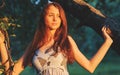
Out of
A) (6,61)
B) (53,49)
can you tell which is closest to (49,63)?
(53,49)

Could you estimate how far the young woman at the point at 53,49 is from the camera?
5.02 metres

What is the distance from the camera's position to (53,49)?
505cm

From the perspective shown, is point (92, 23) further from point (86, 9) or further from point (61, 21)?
point (61, 21)

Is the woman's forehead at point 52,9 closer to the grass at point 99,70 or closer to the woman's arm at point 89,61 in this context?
the woman's arm at point 89,61

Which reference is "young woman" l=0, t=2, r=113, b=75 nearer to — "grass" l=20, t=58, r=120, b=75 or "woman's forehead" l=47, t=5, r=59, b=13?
Answer: "woman's forehead" l=47, t=5, r=59, b=13

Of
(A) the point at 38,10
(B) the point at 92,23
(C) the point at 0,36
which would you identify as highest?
(C) the point at 0,36

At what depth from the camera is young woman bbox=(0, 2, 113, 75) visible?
5.02 m

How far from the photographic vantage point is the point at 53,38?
5.16m

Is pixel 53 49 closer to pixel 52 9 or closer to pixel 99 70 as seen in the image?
pixel 52 9

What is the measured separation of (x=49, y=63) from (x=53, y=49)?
151 millimetres

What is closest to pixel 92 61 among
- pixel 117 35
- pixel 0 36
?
pixel 0 36

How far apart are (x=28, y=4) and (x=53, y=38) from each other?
18.4ft

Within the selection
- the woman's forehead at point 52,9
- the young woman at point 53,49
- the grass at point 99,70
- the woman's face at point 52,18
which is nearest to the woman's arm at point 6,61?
the young woman at point 53,49

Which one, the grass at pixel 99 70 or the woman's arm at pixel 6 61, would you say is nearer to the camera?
the woman's arm at pixel 6 61
